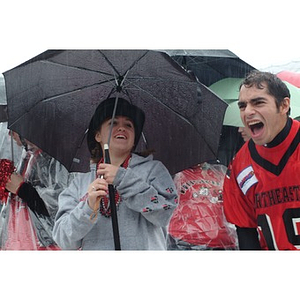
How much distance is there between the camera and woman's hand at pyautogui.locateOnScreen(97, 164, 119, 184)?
4.13 metres

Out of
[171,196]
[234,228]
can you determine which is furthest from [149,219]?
[234,228]

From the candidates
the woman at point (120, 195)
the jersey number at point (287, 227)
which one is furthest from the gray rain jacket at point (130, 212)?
the jersey number at point (287, 227)

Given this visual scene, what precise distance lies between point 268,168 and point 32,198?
1.81 meters

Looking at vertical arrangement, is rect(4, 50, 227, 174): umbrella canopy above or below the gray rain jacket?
above

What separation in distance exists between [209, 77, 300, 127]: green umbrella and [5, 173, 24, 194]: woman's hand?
163cm

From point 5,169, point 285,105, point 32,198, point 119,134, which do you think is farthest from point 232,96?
point 5,169

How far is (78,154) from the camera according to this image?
424 centimetres

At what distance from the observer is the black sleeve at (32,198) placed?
4.30m

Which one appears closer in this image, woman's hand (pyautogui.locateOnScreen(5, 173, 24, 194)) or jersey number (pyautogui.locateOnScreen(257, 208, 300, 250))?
jersey number (pyautogui.locateOnScreen(257, 208, 300, 250))

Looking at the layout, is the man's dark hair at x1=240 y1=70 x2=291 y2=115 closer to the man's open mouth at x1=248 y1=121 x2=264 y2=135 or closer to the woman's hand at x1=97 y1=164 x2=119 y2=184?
the man's open mouth at x1=248 y1=121 x2=264 y2=135

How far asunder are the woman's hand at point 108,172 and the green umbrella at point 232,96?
0.89 meters

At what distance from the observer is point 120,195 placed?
13.6 ft

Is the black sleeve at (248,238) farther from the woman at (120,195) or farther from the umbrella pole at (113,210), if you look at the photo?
the umbrella pole at (113,210)

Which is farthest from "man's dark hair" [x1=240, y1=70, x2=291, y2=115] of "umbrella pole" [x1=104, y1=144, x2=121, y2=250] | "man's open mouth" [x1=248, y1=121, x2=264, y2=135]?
"umbrella pole" [x1=104, y1=144, x2=121, y2=250]
